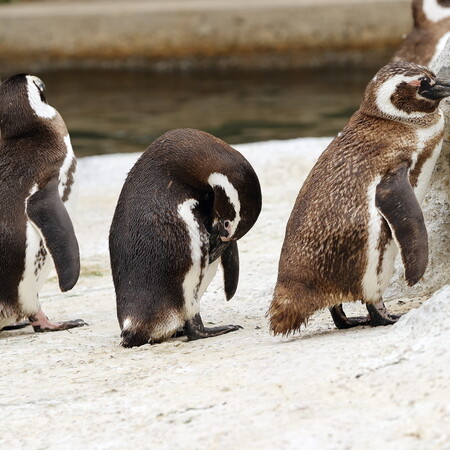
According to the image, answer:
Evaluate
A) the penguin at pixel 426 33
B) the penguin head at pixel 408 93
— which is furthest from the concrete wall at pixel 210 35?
the penguin head at pixel 408 93

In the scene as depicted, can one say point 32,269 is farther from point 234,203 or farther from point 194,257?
Answer: point 234,203

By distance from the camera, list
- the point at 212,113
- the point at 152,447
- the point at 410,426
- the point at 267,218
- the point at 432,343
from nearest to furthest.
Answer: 1. the point at 410,426
2. the point at 152,447
3. the point at 432,343
4. the point at 267,218
5. the point at 212,113

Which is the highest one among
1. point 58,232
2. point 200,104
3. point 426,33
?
point 426,33

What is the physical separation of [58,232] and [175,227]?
24.9 inches

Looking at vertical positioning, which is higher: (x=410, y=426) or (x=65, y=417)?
(x=410, y=426)

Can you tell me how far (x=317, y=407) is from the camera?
2.83 metres

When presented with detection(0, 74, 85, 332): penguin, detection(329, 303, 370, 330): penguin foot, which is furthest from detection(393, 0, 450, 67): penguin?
detection(329, 303, 370, 330): penguin foot

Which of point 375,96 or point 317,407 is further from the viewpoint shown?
point 375,96

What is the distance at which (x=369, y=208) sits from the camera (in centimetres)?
362

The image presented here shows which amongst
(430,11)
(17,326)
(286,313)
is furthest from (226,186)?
(430,11)

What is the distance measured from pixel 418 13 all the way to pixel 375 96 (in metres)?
5.55

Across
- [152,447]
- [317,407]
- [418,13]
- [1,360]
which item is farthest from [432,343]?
[418,13]

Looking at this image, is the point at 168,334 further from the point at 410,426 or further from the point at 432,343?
the point at 410,426

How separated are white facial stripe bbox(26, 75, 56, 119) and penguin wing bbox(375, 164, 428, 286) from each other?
189 cm
